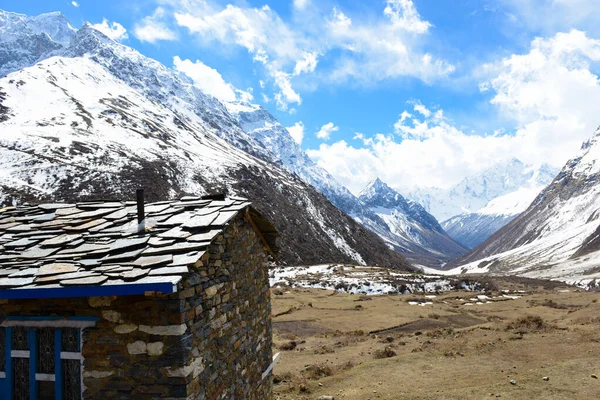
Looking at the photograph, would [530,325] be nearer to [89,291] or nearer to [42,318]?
[89,291]

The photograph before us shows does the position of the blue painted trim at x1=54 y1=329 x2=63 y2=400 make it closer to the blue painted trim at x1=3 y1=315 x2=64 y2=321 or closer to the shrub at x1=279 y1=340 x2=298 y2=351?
the blue painted trim at x1=3 y1=315 x2=64 y2=321

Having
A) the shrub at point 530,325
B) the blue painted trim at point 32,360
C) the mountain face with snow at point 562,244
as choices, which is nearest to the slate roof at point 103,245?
the blue painted trim at point 32,360

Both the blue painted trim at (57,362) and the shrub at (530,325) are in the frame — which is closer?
the blue painted trim at (57,362)

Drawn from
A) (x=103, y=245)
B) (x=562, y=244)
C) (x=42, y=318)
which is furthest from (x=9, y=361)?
(x=562, y=244)

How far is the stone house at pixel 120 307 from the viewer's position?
21.5 feet

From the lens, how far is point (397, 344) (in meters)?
20.2

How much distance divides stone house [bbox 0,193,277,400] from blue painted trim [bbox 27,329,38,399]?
0.05ft

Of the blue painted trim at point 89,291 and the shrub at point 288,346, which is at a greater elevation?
the blue painted trim at point 89,291

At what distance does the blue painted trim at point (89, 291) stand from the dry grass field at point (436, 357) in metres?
8.73

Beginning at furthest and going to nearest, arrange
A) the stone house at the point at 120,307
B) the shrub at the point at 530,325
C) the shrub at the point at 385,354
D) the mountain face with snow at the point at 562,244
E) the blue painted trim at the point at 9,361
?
the mountain face with snow at the point at 562,244, the shrub at the point at 530,325, the shrub at the point at 385,354, the blue painted trim at the point at 9,361, the stone house at the point at 120,307

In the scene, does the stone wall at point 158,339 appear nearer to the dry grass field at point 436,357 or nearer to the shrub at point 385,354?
the dry grass field at point 436,357

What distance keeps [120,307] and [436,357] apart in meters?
13.6

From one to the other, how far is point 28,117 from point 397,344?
112498 mm

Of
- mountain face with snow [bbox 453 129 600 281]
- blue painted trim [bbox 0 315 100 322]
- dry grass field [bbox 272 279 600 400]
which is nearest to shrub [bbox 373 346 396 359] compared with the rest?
dry grass field [bbox 272 279 600 400]
